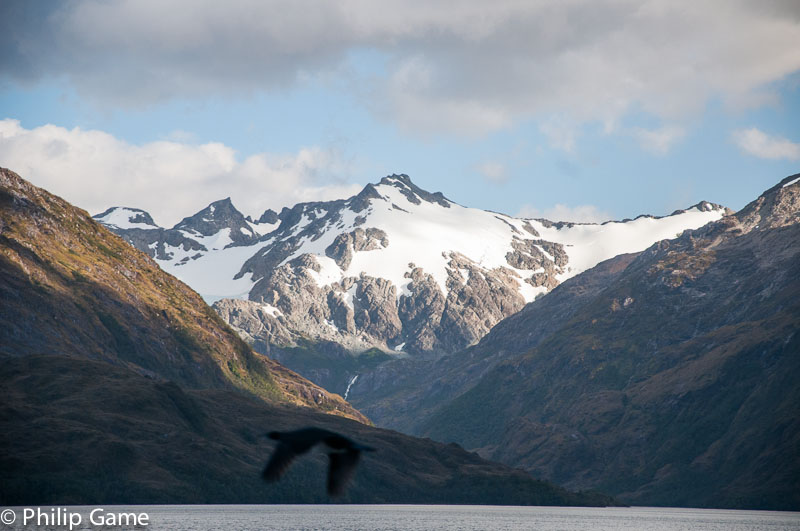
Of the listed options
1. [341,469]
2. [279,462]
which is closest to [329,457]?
[341,469]

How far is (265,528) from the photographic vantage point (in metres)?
197

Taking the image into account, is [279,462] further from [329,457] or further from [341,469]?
[341,469]

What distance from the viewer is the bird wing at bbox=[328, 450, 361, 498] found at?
45406 mm

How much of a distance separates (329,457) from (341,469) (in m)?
0.97

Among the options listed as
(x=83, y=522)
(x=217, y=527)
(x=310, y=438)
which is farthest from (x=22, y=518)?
(x=310, y=438)

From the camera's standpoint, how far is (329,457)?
47.2m

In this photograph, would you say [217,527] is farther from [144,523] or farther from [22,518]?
[22,518]

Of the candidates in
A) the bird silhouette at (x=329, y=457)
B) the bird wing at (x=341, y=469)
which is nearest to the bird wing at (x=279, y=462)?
the bird silhouette at (x=329, y=457)

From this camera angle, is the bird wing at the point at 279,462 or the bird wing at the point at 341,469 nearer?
the bird wing at the point at 279,462

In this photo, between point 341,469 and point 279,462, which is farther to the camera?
point 341,469

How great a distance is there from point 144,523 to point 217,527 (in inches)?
566

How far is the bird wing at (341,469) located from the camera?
149 feet

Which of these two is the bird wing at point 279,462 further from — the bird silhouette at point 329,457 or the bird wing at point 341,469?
the bird wing at point 341,469

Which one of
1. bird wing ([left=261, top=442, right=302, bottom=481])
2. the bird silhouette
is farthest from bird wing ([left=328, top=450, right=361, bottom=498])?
bird wing ([left=261, top=442, right=302, bottom=481])
